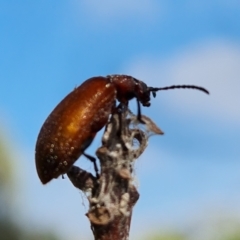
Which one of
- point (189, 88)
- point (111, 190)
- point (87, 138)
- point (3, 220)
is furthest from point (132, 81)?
point (3, 220)

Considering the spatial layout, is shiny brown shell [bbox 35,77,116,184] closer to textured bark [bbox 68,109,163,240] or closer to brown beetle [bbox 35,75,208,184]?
brown beetle [bbox 35,75,208,184]

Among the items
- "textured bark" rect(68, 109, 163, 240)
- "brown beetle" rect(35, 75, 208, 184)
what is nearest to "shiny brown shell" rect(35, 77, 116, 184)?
"brown beetle" rect(35, 75, 208, 184)

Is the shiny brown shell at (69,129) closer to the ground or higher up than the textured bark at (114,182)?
higher up

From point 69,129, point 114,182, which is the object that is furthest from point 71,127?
point 114,182

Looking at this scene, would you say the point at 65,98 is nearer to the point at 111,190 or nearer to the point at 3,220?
the point at 111,190

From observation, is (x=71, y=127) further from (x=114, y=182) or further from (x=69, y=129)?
(x=114, y=182)

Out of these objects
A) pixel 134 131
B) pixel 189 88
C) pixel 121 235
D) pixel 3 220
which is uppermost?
pixel 3 220

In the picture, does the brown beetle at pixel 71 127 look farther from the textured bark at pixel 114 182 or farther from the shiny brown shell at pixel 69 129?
the textured bark at pixel 114 182

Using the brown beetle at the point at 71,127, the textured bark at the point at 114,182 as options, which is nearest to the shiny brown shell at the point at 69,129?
the brown beetle at the point at 71,127
